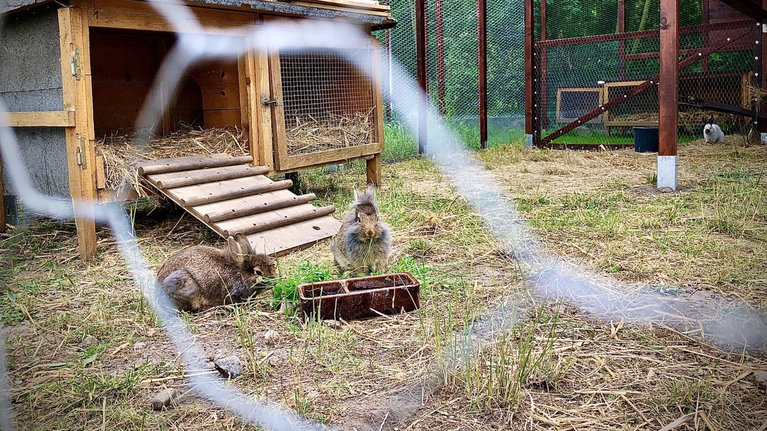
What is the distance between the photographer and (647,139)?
8.56m

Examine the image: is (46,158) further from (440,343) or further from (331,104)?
(440,343)

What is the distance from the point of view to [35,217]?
5223 millimetres

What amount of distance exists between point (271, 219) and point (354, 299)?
1673 millimetres

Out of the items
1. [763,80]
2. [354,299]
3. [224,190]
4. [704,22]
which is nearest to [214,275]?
[354,299]

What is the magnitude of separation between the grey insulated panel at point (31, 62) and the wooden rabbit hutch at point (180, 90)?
10 mm

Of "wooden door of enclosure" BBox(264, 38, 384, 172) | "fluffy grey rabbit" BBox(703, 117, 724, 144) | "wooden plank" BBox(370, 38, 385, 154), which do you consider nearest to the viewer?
"wooden door of enclosure" BBox(264, 38, 384, 172)

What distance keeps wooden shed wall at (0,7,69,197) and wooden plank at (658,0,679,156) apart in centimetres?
459

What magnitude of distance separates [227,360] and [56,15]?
9.37 feet

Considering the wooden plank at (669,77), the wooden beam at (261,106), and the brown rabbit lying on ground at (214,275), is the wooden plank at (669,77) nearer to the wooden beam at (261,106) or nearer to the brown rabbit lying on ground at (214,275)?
the wooden beam at (261,106)

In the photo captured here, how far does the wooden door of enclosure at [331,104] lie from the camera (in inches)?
228

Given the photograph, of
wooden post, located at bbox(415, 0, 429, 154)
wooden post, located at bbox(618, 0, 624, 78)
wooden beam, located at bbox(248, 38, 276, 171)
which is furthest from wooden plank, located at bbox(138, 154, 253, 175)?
wooden post, located at bbox(618, 0, 624, 78)

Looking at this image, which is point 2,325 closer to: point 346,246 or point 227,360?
point 227,360

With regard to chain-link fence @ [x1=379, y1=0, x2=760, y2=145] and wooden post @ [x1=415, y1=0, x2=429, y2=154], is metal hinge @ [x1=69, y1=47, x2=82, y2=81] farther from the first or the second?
chain-link fence @ [x1=379, y1=0, x2=760, y2=145]

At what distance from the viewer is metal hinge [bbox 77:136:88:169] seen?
13.5 ft
